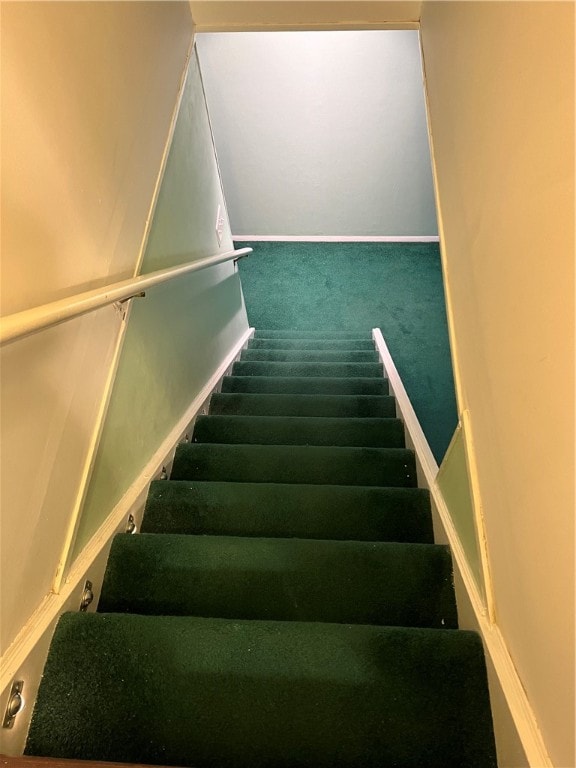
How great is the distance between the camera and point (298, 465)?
6.07 ft

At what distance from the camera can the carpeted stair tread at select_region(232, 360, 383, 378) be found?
3131mm

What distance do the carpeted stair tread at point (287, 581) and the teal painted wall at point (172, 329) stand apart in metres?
0.24

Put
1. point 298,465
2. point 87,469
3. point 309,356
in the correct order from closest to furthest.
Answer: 1. point 87,469
2. point 298,465
3. point 309,356

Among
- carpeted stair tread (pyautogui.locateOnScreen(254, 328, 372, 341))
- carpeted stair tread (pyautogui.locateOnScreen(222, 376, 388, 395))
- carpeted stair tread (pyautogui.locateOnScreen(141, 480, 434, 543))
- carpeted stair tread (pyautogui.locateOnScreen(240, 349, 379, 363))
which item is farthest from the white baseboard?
carpeted stair tread (pyautogui.locateOnScreen(254, 328, 372, 341))

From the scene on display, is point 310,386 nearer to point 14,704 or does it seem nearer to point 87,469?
point 87,469

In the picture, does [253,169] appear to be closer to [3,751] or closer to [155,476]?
[155,476]

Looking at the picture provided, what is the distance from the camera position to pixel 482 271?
47.6 inches

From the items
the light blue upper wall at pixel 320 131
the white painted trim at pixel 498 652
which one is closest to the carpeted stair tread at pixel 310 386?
the white painted trim at pixel 498 652

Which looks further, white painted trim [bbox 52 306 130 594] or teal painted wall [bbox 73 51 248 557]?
teal painted wall [bbox 73 51 248 557]

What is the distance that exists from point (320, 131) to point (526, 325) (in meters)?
3.89

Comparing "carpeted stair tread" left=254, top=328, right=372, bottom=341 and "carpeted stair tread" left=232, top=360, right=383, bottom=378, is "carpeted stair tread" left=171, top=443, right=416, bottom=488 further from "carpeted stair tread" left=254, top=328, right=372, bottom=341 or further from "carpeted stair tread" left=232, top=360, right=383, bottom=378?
"carpeted stair tread" left=254, top=328, right=372, bottom=341

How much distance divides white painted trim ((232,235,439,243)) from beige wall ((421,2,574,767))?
360 centimetres

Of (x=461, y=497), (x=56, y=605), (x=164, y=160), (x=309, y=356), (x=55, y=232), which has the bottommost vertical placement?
(x=56, y=605)

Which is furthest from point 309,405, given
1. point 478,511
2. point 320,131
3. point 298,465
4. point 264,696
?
point 320,131
